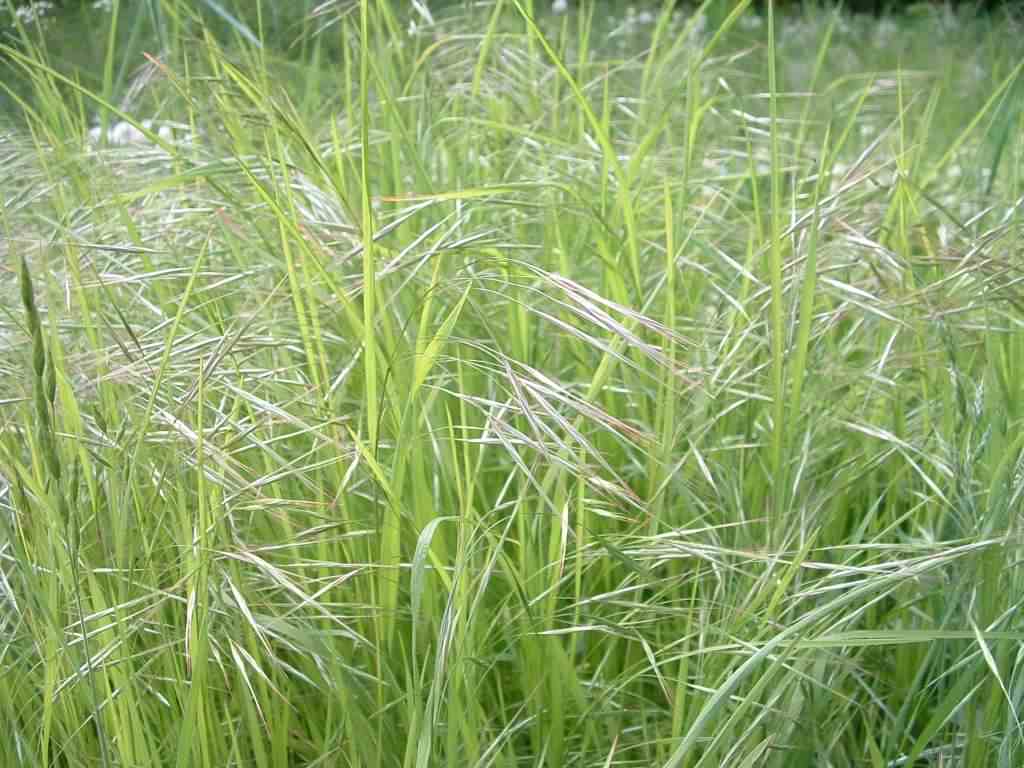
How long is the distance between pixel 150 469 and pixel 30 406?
0.40 ft

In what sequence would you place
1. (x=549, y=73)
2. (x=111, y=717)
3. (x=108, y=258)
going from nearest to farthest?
(x=111, y=717) < (x=108, y=258) < (x=549, y=73)

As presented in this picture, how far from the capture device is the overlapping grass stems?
2.65 ft

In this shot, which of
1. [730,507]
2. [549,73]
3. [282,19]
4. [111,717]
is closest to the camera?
[111,717]

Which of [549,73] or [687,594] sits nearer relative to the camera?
[687,594]

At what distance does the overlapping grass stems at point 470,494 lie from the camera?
807 millimetres

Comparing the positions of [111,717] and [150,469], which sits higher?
[150,469]

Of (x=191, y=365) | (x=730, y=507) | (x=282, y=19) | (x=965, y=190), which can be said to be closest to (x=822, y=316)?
(x=730, y=507)

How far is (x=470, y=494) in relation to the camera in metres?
0.82

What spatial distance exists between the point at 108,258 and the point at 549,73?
72 cm

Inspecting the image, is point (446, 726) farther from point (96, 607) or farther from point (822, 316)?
Result: point (822, 316)

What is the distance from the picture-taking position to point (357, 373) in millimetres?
1063

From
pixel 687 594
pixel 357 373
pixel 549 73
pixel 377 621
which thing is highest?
pixel 549 73

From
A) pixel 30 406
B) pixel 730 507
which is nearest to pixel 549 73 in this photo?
pixel 730 507

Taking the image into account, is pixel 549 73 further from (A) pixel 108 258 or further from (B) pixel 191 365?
(B) pixel 191 365
